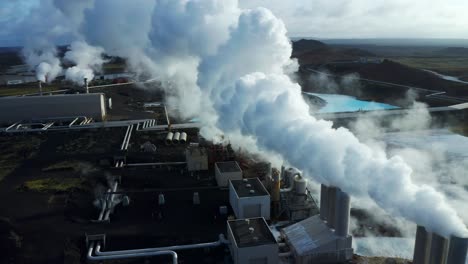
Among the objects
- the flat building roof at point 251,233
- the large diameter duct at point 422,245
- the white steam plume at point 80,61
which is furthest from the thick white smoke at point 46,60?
the large diameter duct at point 422,245

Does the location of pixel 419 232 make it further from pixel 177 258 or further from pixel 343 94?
pixel 343 94

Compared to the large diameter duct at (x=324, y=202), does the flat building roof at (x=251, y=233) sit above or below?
below

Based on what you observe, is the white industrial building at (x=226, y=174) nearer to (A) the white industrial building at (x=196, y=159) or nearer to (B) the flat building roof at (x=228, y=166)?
(B) the flat building roof at (x=228, y=166)

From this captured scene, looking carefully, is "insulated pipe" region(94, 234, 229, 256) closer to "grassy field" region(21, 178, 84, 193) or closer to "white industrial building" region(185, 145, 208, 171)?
"grassy field" region(21, 178, 84, 193)

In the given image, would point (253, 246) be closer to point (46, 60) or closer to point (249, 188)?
point (249, 188)

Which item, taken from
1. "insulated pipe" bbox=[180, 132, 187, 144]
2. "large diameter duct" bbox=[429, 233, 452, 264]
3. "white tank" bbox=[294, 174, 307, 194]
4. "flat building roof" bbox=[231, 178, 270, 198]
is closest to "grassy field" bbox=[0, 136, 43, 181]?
"insulated pipe" bbox=[180, 132, 187, 144]

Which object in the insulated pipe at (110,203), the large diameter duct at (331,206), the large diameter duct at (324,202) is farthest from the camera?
the insulated pipe at (110,203)
